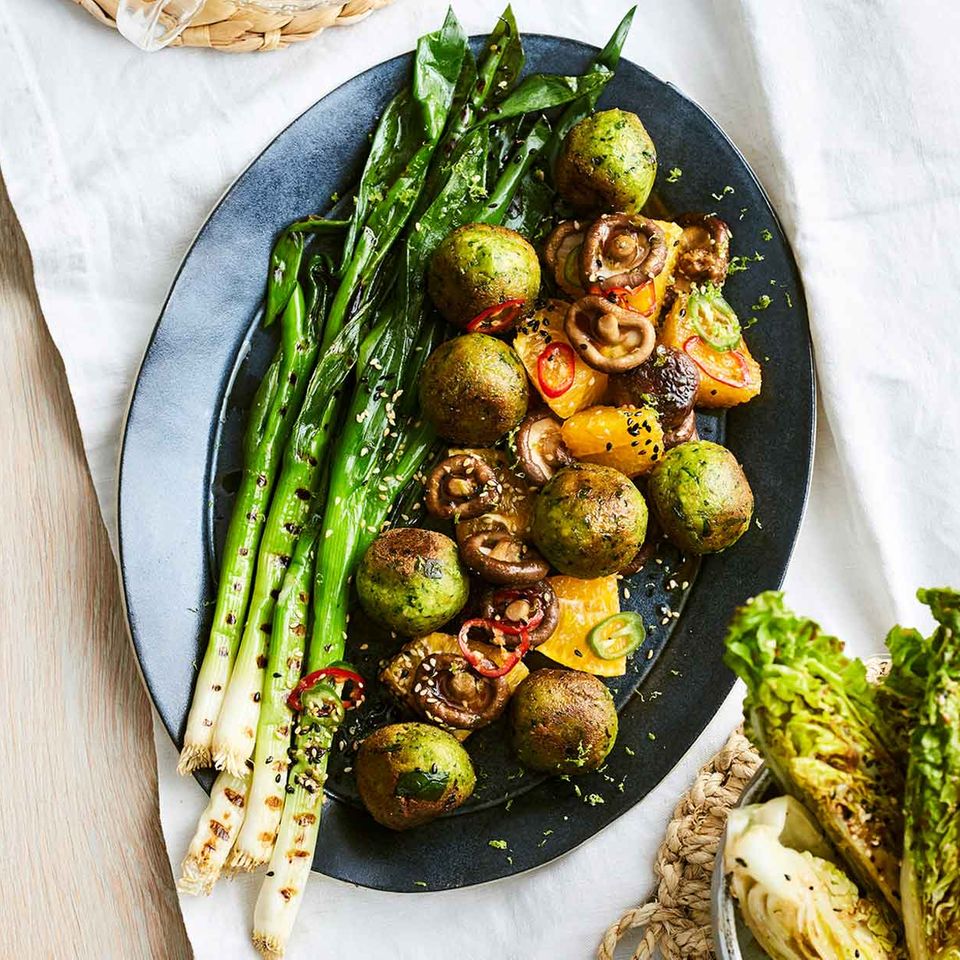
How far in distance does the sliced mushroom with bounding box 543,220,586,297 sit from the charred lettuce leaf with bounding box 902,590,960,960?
148 cm

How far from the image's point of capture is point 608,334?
3.21 meters

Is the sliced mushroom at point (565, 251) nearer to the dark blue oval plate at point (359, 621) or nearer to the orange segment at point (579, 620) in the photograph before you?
the dark blue oval plate at point (359, 621)

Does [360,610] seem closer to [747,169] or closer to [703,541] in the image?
[703,541]

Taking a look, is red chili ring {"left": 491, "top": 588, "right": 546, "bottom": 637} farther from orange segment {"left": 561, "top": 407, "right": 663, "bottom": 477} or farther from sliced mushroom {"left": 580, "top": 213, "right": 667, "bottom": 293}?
sliced mushroom {"left": 580, "top": 213, "right": 667, "bottom": 293}

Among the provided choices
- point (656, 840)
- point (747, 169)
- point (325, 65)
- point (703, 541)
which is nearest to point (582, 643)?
point (703, 541)

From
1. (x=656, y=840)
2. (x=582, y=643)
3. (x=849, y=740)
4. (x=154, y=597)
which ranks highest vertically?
(x=849, y=740)

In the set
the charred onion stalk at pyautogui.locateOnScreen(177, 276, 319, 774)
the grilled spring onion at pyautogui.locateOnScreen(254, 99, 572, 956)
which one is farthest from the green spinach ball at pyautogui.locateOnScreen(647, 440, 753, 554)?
the charred onion stalk at pyautogui.locateOnScreen(177, 276, 319, 774)

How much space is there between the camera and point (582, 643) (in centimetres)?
329

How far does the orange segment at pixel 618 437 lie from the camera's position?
3193 mm

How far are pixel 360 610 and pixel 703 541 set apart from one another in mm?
1043

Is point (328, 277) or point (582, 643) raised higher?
point (328, 277)

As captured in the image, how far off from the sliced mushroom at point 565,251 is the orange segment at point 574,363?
0.09 m

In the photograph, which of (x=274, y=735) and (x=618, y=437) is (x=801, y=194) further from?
(x=274, y=735)

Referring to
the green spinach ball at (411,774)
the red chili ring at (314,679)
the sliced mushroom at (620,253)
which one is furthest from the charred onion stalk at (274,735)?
the sliced mushroom at (620,253)
